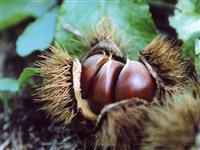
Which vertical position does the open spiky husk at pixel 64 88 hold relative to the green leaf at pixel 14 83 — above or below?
below

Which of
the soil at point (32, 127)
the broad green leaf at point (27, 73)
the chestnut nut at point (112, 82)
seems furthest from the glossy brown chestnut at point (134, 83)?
the broad green leaf at point (27, 73)

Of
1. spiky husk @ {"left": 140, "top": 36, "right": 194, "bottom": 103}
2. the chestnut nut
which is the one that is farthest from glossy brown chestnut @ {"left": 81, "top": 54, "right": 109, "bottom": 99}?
spiky husk @ {"left": 140, "top": 36, "right": 194, "bottom": 103}

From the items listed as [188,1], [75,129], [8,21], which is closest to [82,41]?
[75,129]

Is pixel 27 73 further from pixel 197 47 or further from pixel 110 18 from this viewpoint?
pixel 197 47

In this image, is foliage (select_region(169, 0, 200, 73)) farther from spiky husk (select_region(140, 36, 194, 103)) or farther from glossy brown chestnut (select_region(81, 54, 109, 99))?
glossy brown chestnut (select_region(81, 54, 109, 99))

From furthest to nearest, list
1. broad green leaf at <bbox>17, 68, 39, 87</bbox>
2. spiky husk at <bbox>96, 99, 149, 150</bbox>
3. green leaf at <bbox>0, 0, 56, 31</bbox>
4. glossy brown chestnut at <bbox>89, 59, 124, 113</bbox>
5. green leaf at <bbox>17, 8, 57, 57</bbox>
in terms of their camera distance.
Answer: green leaf at <bbox>0, 0, 56, 31</bbox>, green leaf at <bbox>17, 8, 57, 57</bbox>, broad green leaf at <bbox>17, 68, 39, 87</bbox>, glossy brown chestnut at <bbox>89, 59, 124, 113</bbox>, spiky husk at <bbox>96, 99, 149, 150</bbox>

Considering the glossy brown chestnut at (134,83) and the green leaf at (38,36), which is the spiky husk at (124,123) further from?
the green leaf at (38,36)
